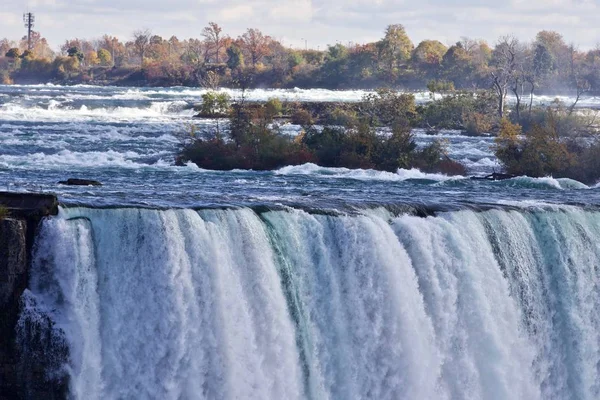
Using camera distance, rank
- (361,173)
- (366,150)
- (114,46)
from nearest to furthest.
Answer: (361,173) → (366,150) → (114,46)

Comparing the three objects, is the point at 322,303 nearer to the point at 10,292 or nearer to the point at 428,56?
the point at 10,292

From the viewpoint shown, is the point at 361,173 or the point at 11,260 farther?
the point at 361,173

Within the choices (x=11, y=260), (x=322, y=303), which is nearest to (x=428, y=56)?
(x=322, y=303)

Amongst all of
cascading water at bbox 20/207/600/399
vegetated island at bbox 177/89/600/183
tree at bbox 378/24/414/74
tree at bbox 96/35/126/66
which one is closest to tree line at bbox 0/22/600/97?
tree at bbox 378/24/414/74

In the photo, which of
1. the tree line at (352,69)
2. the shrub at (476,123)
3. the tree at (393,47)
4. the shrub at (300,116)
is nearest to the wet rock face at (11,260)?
the shrub at (300,116)

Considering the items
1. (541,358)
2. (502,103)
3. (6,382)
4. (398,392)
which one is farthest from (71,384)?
(502,103)

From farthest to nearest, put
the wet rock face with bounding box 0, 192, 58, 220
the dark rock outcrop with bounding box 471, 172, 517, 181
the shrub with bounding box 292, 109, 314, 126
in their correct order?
the shrub with bounding box 292, 109, 314, 126, the dark rock outcrop with bounding box 471, 172, 517, 181, the wet rock face with bounding box 0, 192, 58, 220

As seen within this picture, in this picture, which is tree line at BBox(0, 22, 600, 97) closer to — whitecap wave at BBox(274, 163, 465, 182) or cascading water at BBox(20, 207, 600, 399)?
whitecap wave at BBox(274, 163, 465, 182)
